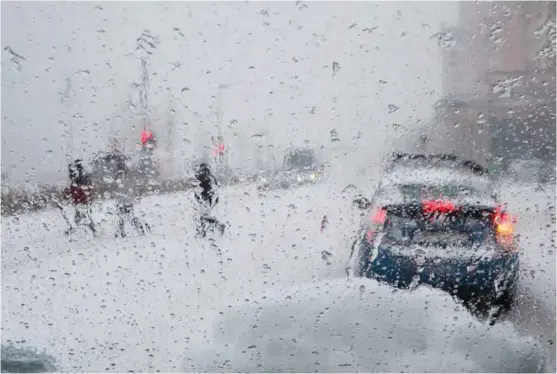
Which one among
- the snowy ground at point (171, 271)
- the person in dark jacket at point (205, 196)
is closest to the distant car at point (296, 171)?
the snowy ground at point (171, 271)

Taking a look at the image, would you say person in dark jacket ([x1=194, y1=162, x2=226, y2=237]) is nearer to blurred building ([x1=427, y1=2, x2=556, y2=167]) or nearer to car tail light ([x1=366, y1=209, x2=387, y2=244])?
car tail light ([x1=366, y1=209, x2=387, y2=244])

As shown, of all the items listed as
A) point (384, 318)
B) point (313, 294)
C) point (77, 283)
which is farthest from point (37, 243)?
point (384, 318)

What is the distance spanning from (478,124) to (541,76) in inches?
28.8

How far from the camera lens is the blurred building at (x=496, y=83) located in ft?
17.4

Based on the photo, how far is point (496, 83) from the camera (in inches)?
215

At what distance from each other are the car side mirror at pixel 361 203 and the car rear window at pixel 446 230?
0.50m

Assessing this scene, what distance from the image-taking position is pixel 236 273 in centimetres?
555

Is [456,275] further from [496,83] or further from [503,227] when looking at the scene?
[496,83]

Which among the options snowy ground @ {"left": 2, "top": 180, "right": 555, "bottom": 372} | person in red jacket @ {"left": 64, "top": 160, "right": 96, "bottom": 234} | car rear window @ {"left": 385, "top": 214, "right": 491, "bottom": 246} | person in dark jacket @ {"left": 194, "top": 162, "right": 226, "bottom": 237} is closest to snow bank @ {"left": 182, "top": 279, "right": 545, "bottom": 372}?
snowy ground @ {"left": 2, "top": 180, "right": 555, "bottom": 372}

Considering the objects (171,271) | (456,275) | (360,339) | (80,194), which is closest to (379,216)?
(456,275)

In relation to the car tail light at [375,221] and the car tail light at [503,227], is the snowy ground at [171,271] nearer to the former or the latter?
the car tail light at [503,227]

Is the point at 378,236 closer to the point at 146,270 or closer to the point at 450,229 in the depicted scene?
the point at 450,229

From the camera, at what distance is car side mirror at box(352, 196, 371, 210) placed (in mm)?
5456

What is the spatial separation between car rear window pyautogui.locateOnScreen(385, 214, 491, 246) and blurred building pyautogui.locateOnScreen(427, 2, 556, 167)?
2.43 ft
